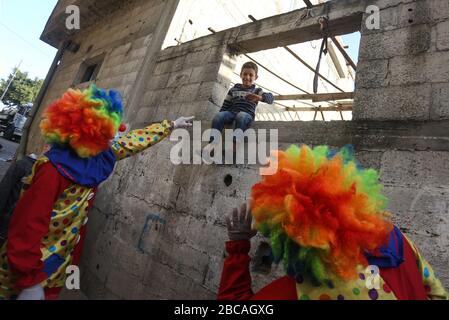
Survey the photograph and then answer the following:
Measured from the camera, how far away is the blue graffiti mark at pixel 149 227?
9.74 ft

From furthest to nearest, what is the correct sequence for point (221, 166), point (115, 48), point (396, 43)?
point (115, 48)
point (221, 166)
point (396, 43)

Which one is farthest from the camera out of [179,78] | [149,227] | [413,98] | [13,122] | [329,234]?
[13,122]

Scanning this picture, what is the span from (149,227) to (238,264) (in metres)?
2.07

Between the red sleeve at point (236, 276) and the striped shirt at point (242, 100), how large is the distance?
1.86 metres

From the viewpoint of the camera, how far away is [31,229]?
1.56m

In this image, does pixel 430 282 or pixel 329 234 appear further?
pixel 430 282

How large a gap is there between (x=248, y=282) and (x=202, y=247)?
1.36m

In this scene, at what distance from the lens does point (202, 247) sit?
2.52 m

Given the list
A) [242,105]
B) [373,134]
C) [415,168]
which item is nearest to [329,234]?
[415,168]

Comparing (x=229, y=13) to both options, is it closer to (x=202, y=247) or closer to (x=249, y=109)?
(x=249, y=109)

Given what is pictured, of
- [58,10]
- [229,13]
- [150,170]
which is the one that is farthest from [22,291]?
[58,10]

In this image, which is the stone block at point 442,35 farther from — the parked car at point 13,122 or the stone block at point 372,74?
the parked car at point 13,122

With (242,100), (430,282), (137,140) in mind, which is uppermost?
(242,100)

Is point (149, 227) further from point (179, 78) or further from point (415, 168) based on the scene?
point (415, 168)
